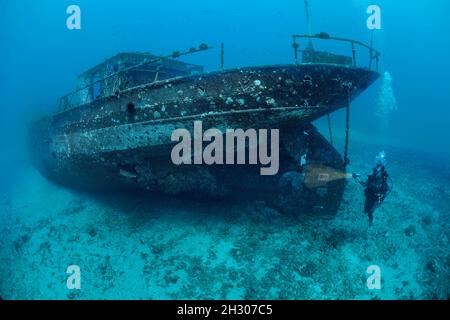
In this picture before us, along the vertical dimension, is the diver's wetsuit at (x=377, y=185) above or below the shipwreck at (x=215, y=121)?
below

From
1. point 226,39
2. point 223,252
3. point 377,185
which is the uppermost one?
point 226,39

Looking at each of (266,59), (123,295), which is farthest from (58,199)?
(266,59)

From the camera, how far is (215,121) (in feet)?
20.9

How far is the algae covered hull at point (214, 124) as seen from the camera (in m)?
6.04

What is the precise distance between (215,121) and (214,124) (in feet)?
0.25

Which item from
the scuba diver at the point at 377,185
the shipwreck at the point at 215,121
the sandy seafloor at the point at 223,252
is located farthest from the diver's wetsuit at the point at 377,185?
the sandy seafloor at the point at 223,252

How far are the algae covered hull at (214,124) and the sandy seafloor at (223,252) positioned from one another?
0.80 metres

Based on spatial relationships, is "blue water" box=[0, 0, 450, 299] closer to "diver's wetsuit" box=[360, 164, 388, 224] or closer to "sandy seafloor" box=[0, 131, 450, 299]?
"sandy seafloor" box=[0, 131, 450, 299]

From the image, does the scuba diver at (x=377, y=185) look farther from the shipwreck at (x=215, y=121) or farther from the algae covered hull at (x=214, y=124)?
the algae covered hull at (x=214, y=124)

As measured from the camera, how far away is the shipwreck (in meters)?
6.05

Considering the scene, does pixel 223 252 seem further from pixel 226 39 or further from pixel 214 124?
pixel 226 39

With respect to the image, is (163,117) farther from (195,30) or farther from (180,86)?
(195,30)

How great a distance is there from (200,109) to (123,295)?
4259 millimetres

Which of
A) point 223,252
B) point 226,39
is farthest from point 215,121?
point 226,39
